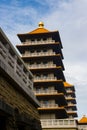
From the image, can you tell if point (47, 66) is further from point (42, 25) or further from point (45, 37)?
point (42, 25)

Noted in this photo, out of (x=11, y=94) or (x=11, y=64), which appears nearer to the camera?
(x=11, y=94)

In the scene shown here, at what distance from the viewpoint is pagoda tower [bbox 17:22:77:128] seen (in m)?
42.3

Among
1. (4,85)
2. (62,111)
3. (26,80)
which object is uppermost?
(62,111)

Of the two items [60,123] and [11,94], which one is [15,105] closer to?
[11,94]

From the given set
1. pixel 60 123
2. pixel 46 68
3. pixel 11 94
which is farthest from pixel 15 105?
pixel 46 68

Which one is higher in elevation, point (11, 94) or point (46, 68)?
point (46, 68)

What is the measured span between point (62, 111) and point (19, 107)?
32.1 meters

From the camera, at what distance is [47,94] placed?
42.5m

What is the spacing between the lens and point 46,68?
147ft

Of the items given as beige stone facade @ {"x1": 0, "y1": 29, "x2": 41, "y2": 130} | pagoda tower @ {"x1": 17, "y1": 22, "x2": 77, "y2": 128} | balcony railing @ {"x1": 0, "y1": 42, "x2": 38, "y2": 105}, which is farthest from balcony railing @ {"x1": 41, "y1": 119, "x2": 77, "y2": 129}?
balcony railing @ {"x1": 0, "y1": 42, "x2": 38, "y2": 105}

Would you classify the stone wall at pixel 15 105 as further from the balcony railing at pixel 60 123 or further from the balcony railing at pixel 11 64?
the balcony railing at pixel 60 123

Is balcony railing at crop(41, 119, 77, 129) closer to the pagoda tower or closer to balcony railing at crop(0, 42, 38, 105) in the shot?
the pagoda tower

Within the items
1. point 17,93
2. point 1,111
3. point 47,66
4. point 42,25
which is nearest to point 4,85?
point 1,111

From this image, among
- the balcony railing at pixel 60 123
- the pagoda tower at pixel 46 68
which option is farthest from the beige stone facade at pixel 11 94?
the pagoda tower at pixel 46 68
